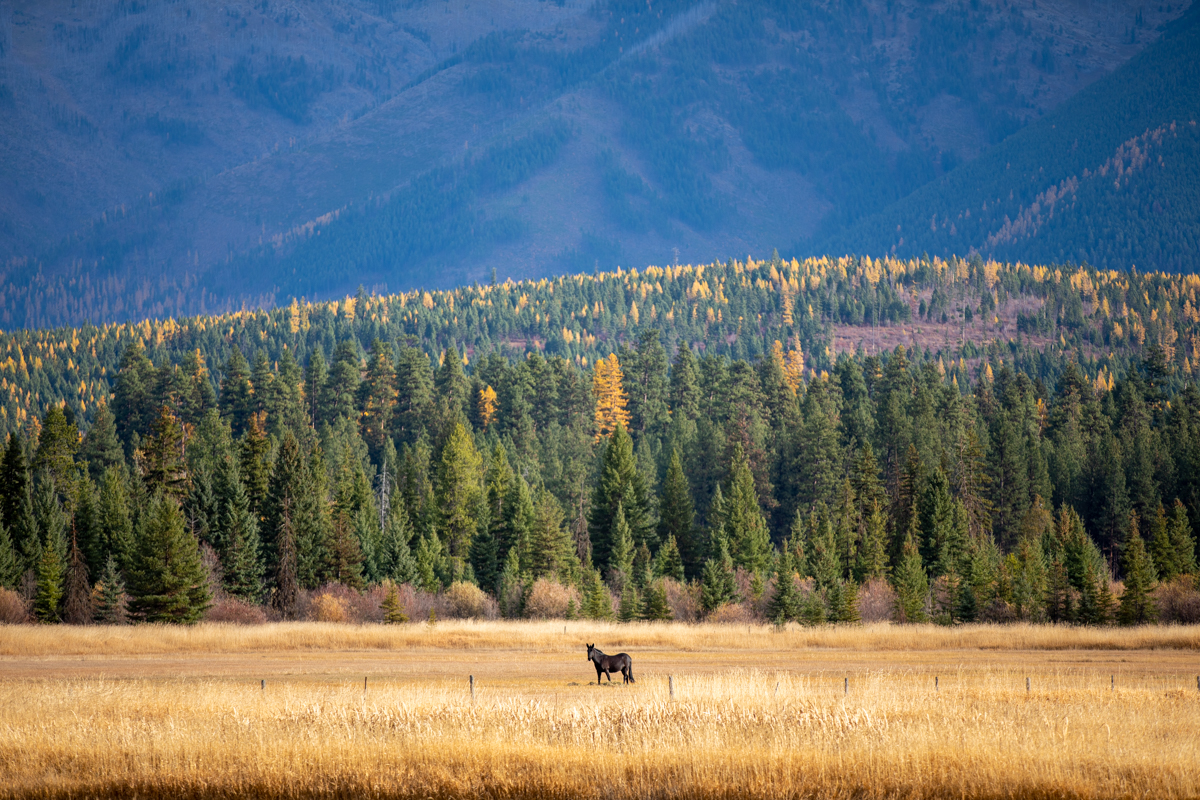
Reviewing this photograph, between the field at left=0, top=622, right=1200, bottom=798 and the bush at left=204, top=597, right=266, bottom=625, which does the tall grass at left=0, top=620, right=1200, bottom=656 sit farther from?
the field at left=0, top=622, right=1200, bottom=798

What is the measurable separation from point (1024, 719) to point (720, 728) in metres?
8.06

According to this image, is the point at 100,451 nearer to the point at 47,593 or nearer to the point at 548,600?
the point at 47,593

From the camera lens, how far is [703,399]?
154125 millimetres

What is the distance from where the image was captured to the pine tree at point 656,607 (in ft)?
227

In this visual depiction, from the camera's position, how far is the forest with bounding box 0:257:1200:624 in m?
69.7

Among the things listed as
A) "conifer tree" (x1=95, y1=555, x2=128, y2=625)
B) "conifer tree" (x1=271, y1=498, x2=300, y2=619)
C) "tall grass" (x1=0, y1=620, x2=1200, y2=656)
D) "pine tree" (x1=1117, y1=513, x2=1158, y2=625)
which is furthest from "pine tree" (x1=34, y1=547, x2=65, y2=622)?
"pine tree" (x1=1117, y1=513, x2=1158, y2=625)

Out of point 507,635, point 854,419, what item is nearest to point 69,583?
point 507,635

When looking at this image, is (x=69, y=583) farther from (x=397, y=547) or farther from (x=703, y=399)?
(x=703, y=399)

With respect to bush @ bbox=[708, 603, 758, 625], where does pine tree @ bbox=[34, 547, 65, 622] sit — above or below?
above

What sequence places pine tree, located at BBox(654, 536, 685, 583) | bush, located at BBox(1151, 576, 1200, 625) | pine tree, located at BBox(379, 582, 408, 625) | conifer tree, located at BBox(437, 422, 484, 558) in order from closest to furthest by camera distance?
pine tree, located at BBox(379, 582, 408, 625) < bush, located at BBox(1151, 576, 1200, 625) < pine tree, located at BBox(654, 536, 685, 583) < conifer tree, located at BBox(437, 422, 484, 558)

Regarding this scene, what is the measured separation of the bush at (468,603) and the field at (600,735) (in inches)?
1226

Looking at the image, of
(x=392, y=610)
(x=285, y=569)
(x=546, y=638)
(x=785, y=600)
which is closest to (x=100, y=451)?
(x=285, y=569)

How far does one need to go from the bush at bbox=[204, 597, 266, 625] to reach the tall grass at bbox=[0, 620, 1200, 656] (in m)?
4.69

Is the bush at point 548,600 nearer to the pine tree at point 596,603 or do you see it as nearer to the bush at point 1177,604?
the pine tree at point 596,603
